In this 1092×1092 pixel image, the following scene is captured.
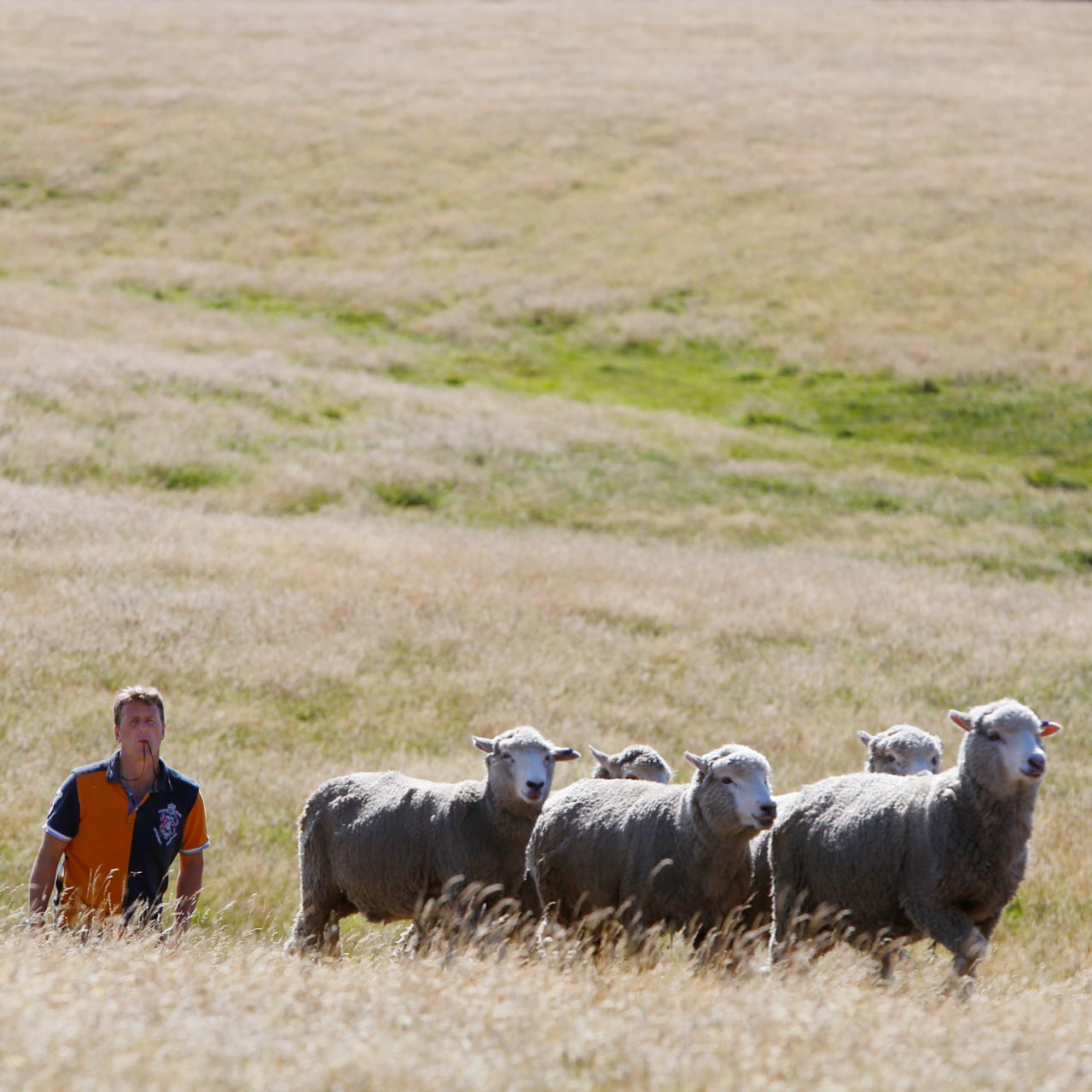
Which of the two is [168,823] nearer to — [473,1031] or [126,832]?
[126,832]

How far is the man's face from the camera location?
23.2ft

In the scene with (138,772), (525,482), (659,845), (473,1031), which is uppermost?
(138,772)

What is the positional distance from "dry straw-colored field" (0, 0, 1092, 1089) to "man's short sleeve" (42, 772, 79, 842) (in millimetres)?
827

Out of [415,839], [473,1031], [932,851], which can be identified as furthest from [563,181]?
[473,1031]

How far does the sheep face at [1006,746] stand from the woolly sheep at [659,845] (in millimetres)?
1270

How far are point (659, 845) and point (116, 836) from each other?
3.37 m

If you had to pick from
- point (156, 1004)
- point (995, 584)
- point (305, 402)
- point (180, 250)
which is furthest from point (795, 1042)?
point (180, 250)

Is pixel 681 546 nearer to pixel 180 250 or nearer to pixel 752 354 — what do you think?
pixel 752 354

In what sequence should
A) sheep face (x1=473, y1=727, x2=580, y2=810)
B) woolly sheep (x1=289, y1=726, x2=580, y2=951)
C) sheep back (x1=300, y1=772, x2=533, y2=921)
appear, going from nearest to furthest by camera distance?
sheep face (x1=473, y1=727, x2=580, y2=810) → woolly sheep (x1=289, y1=726, x2=580, y2=951) → sheep back (x1=300, y1=772, x2=533, y2=921)

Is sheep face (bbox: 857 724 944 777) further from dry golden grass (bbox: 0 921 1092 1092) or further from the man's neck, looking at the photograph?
the man's neck

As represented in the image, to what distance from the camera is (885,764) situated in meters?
10.3

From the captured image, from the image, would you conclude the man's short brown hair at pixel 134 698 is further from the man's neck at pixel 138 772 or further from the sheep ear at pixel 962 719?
the sheep ear at pixel 962 719

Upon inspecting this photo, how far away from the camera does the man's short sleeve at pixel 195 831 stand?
7453mm

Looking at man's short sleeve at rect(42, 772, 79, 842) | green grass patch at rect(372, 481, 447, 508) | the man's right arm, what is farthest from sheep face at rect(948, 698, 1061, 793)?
green grass patch at rect(372, 481, 447, 508)
